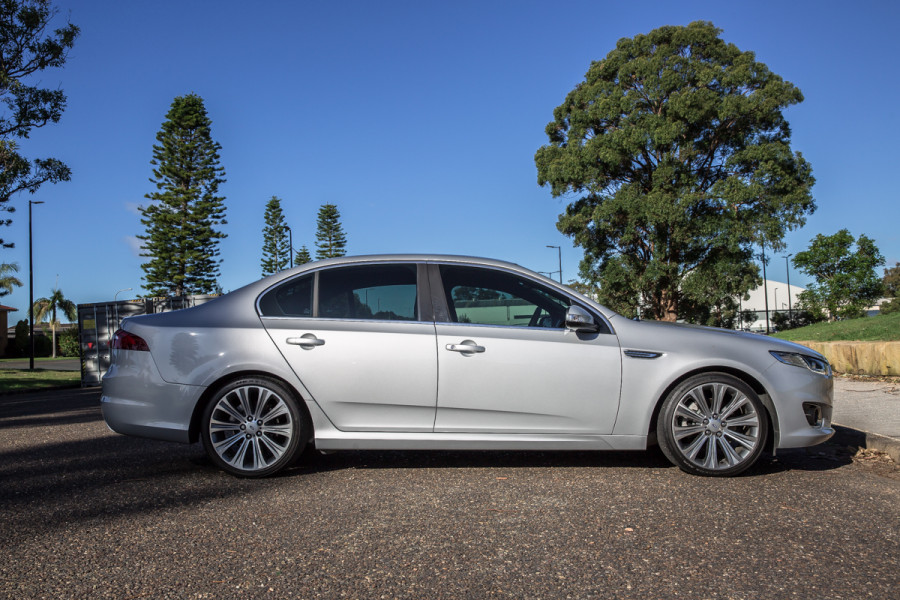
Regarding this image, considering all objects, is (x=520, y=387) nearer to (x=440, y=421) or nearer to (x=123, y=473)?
(x=440, y=421)

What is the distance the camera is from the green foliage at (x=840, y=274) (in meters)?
49.5

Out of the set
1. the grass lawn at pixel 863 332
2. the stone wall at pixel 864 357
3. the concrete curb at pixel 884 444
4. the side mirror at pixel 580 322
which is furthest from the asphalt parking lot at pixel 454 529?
the grass lawn at pixel 863 332

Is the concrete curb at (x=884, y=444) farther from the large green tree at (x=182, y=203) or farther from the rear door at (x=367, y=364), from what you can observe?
the large green tree at (x=182, y=203)

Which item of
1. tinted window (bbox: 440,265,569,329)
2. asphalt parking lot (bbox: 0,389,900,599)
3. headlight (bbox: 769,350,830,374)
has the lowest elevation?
asphalt parking lot (bbox: 0,389,900,599)

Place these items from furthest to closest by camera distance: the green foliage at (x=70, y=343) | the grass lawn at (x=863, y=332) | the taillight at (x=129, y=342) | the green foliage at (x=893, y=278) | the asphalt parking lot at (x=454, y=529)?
the green foliage at (x=893, y=278)
the green foliage at (x=70, y=343)
the grass lawn at (x=863, y=332)
the taillight at (x=129, y=342)
the asphalt parking lot at (x=454, y=529)

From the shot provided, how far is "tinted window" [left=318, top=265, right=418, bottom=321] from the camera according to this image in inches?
195

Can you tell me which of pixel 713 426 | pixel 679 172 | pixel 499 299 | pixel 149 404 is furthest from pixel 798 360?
pixel 679 172

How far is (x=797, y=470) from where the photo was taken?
16.4 ft

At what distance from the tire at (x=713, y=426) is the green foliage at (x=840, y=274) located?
48885mm

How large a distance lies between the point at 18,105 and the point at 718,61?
28646 mm

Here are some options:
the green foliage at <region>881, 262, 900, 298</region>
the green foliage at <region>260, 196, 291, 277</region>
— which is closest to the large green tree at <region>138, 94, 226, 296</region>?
the green foliage at <region>260, 196, 291, 277</region>

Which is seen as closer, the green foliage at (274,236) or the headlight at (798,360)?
the headlight at (798,360)

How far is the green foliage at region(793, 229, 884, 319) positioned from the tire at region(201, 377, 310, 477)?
50486 millimetres

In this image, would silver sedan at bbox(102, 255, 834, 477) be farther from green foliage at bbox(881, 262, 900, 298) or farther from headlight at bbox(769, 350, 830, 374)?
green foliage at bbox(881, 262, 900, 298)
